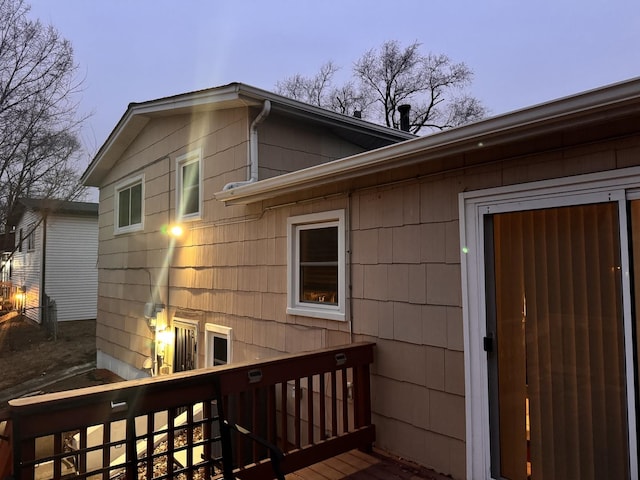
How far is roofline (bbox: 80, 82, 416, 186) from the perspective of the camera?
5.12 meters

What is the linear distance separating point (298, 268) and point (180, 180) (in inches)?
127

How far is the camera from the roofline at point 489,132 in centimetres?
201

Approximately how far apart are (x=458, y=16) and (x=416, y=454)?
2715cm

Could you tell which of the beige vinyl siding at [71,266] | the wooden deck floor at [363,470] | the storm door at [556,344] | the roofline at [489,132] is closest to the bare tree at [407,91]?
the beige vinyl siding at [71,266]

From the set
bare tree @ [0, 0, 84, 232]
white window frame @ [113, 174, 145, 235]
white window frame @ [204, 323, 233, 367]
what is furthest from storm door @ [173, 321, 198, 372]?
bare tree @ [0, 0, 84, 232]

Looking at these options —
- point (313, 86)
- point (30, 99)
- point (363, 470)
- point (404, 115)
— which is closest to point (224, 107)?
point (363, 470)

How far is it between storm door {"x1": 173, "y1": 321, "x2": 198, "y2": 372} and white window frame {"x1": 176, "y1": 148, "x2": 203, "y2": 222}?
62.4 inches

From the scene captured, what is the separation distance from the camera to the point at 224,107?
571cm

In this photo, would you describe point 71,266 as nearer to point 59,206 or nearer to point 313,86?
point 59,206

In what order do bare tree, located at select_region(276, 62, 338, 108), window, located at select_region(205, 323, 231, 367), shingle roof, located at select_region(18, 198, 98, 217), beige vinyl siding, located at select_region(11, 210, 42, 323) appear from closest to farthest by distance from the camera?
window, located at select_region(205, 323, 231, 367) → shingle roof, located at select_region(18, 198, 98, 217) → beige vinyl siding, located at select_region(11, 210, 42, 323) → bare tree, located at select_region(276, 62, 338, 108)

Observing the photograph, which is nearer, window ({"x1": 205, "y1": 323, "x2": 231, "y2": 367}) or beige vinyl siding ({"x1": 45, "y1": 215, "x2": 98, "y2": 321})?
window ({"x1": 205, "y1": 323, "x2": 231, "y2": 367})

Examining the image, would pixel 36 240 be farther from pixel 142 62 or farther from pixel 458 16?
pixel 142 62

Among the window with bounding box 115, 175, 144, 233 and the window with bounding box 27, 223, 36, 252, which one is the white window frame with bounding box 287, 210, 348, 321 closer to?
the window with bounding box 115, 175, 144, 233

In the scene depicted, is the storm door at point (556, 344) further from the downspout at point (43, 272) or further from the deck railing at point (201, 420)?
the downspout at point (43, 272)
